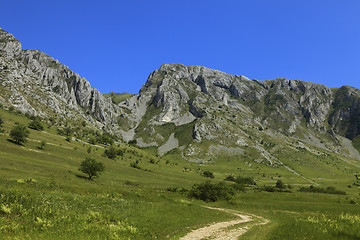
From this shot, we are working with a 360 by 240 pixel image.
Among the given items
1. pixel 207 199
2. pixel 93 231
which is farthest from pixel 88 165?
pixel 93 231

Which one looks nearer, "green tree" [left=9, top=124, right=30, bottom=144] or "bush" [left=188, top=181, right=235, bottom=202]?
"bush" [left=188, top=181, right=235, bottom=202]

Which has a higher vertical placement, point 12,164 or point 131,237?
point 131,237

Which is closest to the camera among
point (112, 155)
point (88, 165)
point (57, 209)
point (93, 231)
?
point (93, 231)

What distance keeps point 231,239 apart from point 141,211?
11.8 metres

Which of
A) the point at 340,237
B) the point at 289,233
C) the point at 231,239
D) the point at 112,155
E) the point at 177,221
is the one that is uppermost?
Result: the point at 340,237

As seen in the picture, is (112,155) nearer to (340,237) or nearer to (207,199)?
(207,199)

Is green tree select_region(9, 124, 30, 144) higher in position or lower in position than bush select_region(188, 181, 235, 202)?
lower

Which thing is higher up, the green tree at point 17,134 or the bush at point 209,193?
the bush at point 209,193

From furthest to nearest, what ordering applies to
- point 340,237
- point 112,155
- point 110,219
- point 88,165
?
point 112,155, point 88,165, point 110,219, point 340,237

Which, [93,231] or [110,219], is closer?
[93,231]

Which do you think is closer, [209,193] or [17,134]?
[209,193]

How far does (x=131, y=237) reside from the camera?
17.2m

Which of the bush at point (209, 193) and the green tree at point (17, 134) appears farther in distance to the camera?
the green tree at point (17, 134)

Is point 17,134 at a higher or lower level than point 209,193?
lower
